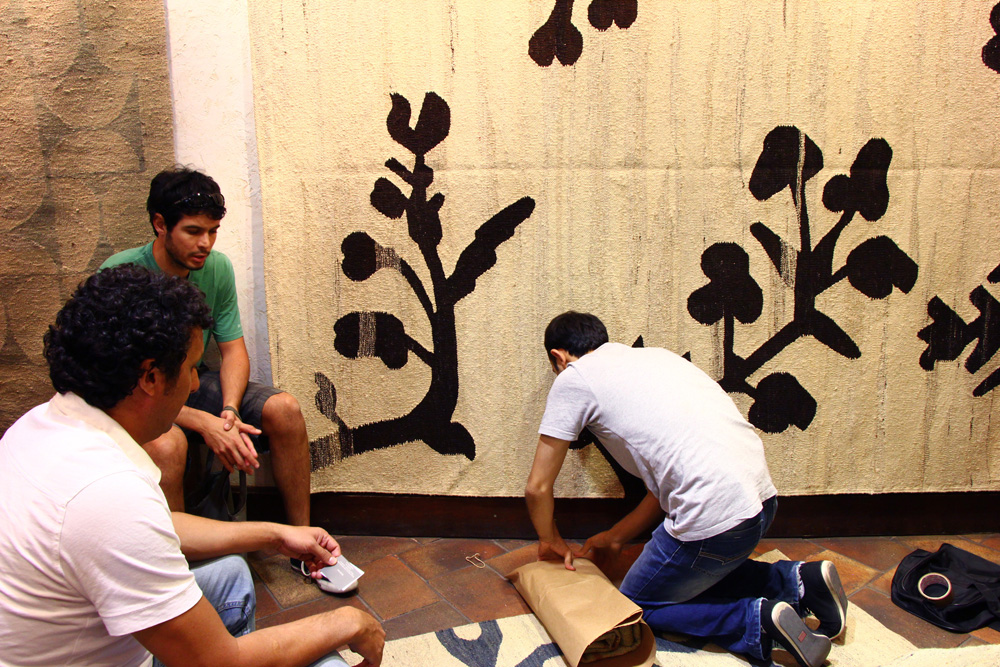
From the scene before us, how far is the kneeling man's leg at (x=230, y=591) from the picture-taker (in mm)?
1285

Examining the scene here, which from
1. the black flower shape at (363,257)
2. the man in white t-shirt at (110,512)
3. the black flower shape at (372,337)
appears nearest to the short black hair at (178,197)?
the black flower shape at (363,257)

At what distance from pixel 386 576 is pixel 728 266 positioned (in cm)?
150

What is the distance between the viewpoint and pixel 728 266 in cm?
216

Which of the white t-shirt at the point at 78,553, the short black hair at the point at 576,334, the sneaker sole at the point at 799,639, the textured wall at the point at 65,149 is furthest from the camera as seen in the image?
the textured wall at the point at 65,149

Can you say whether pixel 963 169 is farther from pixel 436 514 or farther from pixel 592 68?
pixel 436 514

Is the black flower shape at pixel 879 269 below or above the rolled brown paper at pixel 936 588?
above

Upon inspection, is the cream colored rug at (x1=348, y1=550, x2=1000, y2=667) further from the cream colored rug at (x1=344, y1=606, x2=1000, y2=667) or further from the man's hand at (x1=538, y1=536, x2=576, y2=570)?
the man's hand at (x1=538, y1=536, x2=576, y2=570)

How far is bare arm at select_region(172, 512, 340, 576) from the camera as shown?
1.33m

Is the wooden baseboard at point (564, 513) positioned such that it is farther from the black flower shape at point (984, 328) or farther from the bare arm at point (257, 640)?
the bare arm at point (257, 640)

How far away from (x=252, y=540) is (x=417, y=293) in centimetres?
103

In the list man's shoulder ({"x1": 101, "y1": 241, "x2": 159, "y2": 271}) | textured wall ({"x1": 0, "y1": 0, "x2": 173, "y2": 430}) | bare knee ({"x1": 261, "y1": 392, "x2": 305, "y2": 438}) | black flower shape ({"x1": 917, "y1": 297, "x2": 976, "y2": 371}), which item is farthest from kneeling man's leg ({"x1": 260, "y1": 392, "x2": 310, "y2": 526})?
black flower shape ({"x1": 917, "y1": 297, "x2": 976, "y2": 371})

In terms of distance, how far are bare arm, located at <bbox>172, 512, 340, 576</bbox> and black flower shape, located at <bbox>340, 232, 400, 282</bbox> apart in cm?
100

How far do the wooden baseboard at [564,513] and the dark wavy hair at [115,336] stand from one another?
1.42 metres

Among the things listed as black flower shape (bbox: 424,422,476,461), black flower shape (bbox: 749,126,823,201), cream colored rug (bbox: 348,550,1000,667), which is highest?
black flower shape (bbox: 749,126,823,201)
